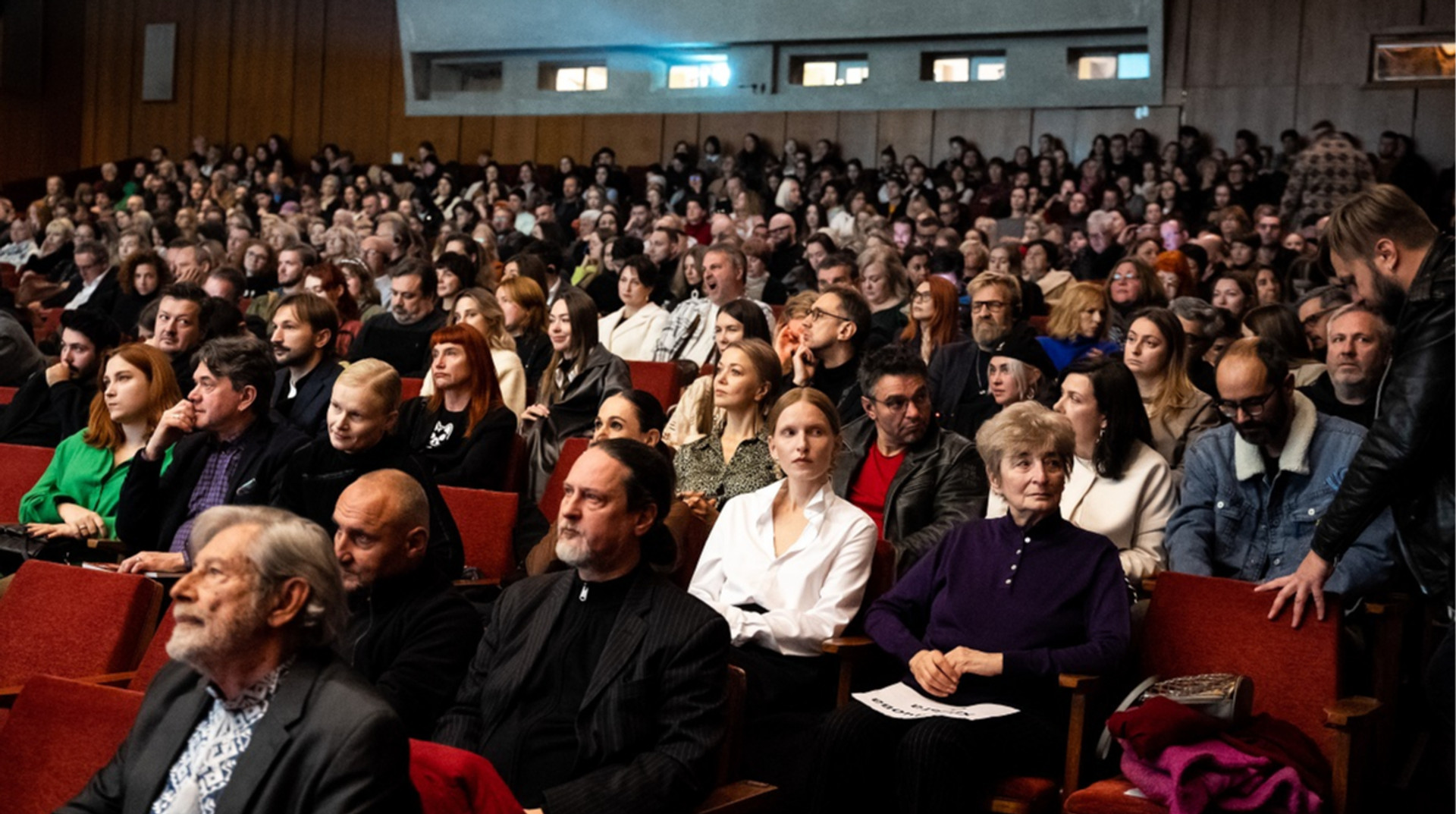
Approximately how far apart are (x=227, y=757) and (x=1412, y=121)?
1198 centimetres

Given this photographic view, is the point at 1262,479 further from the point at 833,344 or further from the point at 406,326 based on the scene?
the point at 406,326

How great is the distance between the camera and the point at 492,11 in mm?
15336

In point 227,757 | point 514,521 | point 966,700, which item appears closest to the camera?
point 227,757

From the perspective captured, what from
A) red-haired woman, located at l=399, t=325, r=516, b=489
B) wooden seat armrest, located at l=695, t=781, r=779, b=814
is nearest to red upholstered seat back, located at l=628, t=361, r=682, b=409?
red-haired woman, located at l=399, t=325, r=516, b=489

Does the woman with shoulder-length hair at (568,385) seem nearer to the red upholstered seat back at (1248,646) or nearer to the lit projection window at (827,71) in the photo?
the red upholstered seat back at (1248,646)

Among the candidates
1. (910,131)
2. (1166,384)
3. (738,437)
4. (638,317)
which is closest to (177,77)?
(910,131)

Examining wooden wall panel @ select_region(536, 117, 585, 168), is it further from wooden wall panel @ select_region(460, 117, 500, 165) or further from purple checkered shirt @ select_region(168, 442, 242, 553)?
purple checkered shirt @ select_region(168, 442, 242, 553)

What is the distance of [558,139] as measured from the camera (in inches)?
618

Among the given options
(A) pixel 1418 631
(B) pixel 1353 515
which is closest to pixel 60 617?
(B) pixel 1353 515

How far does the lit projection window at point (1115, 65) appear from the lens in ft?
42.5

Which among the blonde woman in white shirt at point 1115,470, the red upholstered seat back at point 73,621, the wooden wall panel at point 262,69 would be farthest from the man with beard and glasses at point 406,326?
the wooden wall panel at point 262,69

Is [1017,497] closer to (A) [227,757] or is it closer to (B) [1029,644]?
(B) [1029,644]

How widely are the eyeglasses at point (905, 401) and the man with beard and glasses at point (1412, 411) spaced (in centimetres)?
132

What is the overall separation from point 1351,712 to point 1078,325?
2.80 metres
